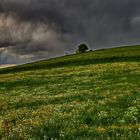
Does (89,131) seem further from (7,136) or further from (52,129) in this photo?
(7,136)

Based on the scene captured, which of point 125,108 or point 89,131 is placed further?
point 125,108

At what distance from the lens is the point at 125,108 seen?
1788 centimetres

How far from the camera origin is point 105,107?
18469 mm

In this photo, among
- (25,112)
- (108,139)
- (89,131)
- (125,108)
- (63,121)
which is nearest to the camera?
(108,139)

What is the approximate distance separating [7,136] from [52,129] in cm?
174

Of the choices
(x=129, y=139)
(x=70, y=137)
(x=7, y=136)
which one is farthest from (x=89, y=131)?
(x=7, y=136)

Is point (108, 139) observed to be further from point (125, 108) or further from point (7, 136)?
point (125, 108)

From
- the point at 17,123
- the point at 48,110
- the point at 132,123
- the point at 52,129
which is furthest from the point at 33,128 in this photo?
the point at 48,110

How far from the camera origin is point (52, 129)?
13.4m

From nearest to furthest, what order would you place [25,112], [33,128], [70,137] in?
[70,137]
[33,128]
[25,112]

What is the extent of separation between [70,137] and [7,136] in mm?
2171

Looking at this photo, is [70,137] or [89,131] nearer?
[70,137]

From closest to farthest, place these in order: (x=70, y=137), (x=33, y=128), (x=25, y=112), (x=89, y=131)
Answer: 1. (x=70, y=137)
2. (x=89, y=131)
3. (x=33, y=128)
4. (x=25, y=112)

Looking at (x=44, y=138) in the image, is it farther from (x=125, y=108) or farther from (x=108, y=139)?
(x=125, y=108)
